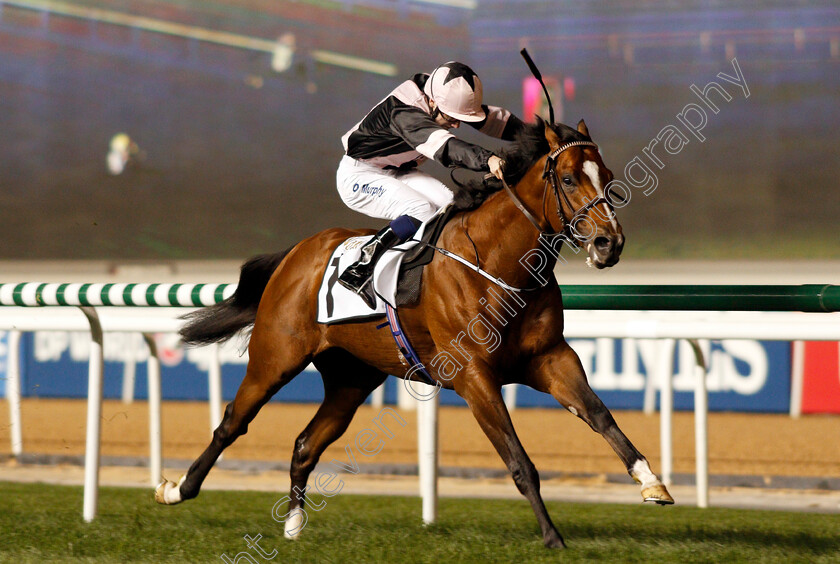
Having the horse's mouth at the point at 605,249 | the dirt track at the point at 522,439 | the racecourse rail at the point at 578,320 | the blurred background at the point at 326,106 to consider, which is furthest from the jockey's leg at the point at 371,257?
the blurred background at the point at 326,106

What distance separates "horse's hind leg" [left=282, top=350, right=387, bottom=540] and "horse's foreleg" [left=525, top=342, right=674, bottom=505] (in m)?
0.90

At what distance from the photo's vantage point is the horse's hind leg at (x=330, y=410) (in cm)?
388

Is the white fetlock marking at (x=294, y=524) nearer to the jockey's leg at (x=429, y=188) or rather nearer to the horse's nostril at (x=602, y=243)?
the jockey's leg at (x=429, y=188)

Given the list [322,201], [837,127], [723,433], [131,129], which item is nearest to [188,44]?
[131,129]

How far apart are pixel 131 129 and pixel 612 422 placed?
45.1ft

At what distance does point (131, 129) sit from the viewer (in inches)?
612

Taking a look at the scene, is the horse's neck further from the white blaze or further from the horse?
the white blaze

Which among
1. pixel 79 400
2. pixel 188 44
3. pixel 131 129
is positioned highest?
pixel 188 44

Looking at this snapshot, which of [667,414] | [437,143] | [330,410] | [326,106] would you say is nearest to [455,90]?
[437,143]

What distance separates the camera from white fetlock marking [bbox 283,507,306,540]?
3736 mm

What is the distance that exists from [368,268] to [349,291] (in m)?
0.12

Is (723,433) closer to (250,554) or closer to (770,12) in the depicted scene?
(250,554)

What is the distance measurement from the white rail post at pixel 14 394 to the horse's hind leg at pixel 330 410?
129 centimetres

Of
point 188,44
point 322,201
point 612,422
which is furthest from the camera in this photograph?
point 188,44
